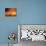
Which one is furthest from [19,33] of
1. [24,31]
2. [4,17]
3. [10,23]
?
[4,17]

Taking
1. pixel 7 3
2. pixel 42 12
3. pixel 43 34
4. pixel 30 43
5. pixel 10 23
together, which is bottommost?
pixel 30 43

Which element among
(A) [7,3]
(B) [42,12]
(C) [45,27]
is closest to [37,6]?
(B) [42,12]


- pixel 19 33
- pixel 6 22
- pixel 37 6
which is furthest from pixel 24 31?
pixel 37 6

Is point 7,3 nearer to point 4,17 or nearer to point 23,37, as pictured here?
point 4,17

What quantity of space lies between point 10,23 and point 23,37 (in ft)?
1.89

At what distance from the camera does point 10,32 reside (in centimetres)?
366

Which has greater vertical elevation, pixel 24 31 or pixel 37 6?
pixel 37 6

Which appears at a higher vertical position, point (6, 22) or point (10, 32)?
point (6, 22)

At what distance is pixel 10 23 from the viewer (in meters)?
3.69

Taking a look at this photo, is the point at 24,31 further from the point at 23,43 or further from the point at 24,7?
the point at 24,7

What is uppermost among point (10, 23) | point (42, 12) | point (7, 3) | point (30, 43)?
point (7, 3)

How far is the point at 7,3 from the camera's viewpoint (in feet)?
→ 12.2

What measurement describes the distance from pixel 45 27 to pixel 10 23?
1.04 m

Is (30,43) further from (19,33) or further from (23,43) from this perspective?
(19,33)
